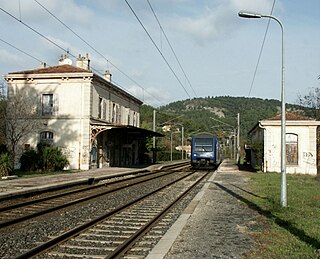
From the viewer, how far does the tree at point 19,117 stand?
→ 3021 centimetres

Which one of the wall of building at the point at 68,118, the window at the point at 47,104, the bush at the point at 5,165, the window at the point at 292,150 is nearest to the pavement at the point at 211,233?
the bush at the point at 5,165

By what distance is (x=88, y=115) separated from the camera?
3462 centimetres

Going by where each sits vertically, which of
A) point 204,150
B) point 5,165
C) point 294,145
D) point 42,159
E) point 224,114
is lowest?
point 5,165

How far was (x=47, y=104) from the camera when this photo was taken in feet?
118

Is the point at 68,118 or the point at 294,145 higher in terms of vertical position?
→ the point at 68,118

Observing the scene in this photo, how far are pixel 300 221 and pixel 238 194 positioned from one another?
727 cm

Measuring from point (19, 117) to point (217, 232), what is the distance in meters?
25.4

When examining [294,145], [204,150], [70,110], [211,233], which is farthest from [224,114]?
[211,233]

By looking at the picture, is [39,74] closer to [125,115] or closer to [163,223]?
[125,115]

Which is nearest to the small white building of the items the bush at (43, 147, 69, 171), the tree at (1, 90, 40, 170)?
the bush at (43, 147, 69, 171)

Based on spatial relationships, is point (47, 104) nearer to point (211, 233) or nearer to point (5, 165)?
point (5, 165)

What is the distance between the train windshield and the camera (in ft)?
128

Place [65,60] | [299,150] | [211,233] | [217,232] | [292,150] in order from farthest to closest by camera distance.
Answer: [65,60]
[292,150]
[299,150]
[217,232]
[211,233]

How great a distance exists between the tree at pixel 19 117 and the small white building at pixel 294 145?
57.9 feet
